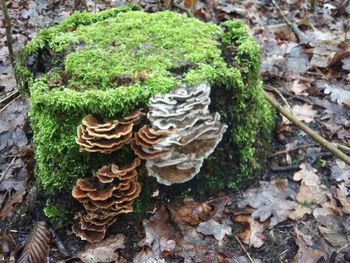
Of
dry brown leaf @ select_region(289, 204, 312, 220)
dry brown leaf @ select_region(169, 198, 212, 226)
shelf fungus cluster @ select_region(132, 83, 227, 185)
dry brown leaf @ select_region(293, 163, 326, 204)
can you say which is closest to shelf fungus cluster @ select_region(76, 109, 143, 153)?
shelf fungus cluster @ select_region(132, 83, 227, 185)

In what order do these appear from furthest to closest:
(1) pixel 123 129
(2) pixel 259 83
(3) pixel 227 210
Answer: (2) pixel 259 83 < (3) pixel 227 210 < (1) pixel 123 129

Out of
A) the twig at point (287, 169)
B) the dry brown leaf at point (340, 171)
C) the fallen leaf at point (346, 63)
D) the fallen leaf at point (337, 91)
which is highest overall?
the fallen leaf at point (346, 63)

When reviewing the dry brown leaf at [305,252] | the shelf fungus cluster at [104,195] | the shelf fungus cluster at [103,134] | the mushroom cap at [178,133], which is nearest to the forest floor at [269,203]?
the dry brown leaf at [305,252]

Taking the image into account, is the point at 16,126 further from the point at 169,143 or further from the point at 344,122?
the point at 344,122

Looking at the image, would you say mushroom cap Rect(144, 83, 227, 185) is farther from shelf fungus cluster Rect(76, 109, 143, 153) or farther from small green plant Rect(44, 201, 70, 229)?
small green plant Rect(44, 201, 70, 229)

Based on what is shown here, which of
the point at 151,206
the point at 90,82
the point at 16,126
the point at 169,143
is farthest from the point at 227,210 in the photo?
the point at 16,126

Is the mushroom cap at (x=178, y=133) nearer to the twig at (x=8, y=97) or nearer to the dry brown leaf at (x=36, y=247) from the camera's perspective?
the dry brown leaf at (x=36, y=247)

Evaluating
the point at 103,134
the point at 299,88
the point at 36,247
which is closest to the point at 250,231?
the point at 103,134
